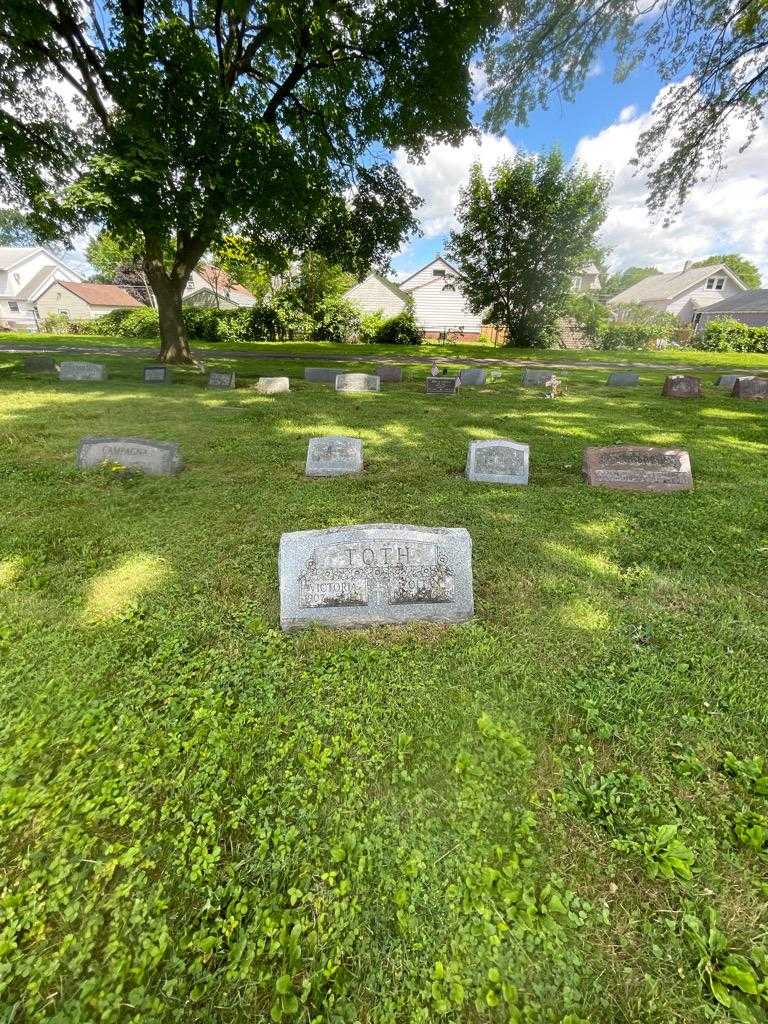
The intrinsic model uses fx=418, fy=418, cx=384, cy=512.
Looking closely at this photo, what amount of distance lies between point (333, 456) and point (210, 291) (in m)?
47.9

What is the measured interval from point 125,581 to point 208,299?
5067 cm

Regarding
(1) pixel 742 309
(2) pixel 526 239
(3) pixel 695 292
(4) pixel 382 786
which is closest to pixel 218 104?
(4) pixel 382 786

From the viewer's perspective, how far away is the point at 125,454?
572 cm

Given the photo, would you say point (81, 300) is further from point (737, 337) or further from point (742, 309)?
point (742, 309)

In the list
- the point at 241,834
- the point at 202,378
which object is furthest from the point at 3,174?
the point at 241,834

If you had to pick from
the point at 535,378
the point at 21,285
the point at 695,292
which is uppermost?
the point at 695,292

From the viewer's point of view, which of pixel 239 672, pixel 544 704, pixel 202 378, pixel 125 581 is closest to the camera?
pixel 544 704

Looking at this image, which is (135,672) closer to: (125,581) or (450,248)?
(125,581)

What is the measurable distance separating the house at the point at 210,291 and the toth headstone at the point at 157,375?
3423cm

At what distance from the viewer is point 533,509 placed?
5125 mm

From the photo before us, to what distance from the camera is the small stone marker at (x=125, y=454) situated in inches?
224

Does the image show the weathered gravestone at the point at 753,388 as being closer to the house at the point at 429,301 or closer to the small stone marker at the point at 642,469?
the small stone marker at the point at 642,469

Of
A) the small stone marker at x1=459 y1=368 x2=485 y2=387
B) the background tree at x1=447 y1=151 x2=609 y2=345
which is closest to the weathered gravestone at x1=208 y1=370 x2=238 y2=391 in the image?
the small stone marker at x1=459 y1=368 x2=485 y2=387

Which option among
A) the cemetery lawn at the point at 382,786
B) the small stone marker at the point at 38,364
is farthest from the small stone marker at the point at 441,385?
the small stone marker at the point at 38,364
